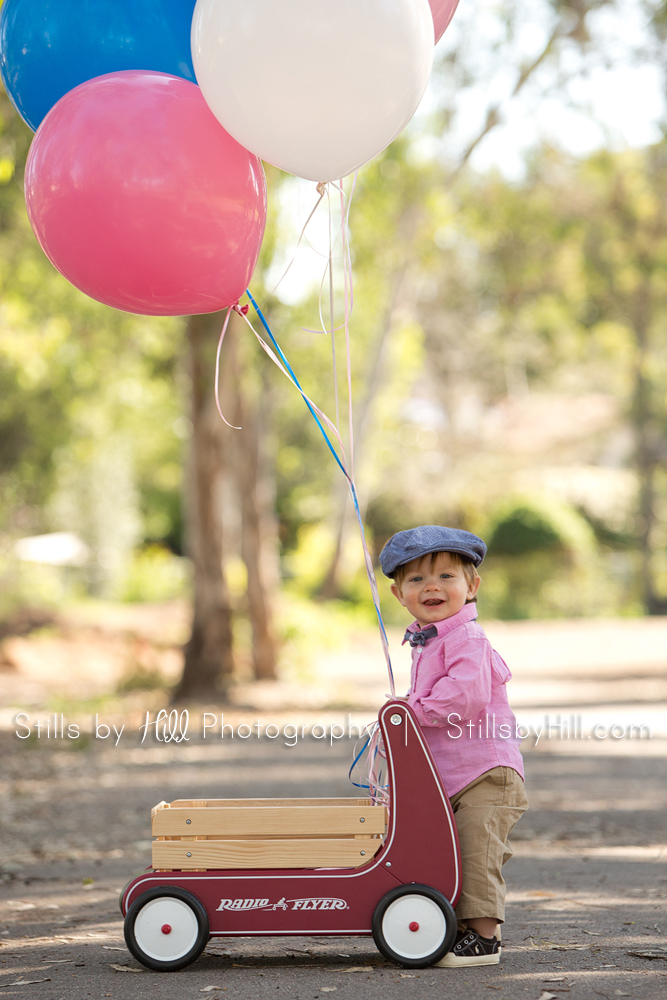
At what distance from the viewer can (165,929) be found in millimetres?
3012

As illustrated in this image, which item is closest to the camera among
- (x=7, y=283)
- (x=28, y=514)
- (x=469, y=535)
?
(x=469, y=535)

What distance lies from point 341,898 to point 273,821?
299 millimetres

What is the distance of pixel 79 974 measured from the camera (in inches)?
118

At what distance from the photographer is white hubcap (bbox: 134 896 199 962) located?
2.99 metres

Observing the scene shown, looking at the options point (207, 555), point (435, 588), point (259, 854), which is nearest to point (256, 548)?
point (207, 555)

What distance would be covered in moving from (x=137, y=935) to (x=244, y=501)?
9.65m

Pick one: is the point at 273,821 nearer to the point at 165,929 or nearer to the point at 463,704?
the point at 165,929

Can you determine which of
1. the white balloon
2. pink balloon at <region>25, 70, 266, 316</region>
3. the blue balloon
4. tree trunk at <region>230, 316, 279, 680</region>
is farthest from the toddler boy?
tree trunk at <region>230, 316, 279, 680</region>

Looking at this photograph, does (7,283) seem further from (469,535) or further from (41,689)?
(469,535)

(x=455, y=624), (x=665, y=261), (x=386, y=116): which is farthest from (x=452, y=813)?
(x=665, y=261)

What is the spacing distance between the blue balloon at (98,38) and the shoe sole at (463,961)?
292cm

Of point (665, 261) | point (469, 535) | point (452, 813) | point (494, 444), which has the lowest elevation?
point (452, 813)

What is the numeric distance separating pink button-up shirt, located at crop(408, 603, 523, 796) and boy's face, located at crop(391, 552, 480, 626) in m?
0.05

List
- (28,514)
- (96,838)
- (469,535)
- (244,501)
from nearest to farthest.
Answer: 1. (469,535)
2. (96,838)
3. (244,501)
4. (28,514)
